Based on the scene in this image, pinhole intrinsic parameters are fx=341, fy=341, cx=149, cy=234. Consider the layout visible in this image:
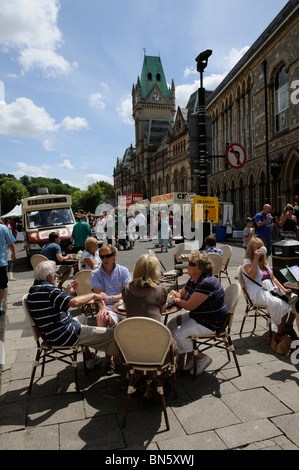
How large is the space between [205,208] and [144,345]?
5.19 metres

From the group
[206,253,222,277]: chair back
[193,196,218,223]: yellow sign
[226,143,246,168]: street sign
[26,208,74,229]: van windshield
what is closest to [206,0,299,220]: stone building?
[226,143,246,168]: street sign

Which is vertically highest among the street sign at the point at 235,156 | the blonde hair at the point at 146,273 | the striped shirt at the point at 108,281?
the street sign at the point at 235,156

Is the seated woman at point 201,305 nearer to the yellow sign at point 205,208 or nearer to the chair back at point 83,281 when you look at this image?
the chair back at point 83,281

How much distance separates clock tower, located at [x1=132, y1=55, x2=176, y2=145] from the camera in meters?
80.8

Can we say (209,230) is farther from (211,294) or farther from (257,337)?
(211,294)

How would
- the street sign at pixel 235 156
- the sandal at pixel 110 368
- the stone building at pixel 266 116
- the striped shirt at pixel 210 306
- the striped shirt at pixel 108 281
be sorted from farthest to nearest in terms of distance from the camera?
1. the stone building at pixel 266 116
2. the street sign at pixel 235 156
3. the striped shirt at pixel 108 281
4. the sandal at pixel 110 368
5. the striped shirt at pixel 210 306

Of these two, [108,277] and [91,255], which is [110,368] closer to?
[108,277]

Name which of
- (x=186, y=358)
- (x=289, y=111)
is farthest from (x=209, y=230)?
(x=289, y=111)

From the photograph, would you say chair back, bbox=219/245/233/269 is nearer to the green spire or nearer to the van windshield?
the van windshield

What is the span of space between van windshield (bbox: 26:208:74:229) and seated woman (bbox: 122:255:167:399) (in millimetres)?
10766

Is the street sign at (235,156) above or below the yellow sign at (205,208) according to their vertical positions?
above

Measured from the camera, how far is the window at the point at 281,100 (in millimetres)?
19375

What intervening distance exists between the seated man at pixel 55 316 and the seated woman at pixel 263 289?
2.23 m

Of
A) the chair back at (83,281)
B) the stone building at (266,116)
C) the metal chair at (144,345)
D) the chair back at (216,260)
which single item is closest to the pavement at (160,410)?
the metal chair at (144,345)
